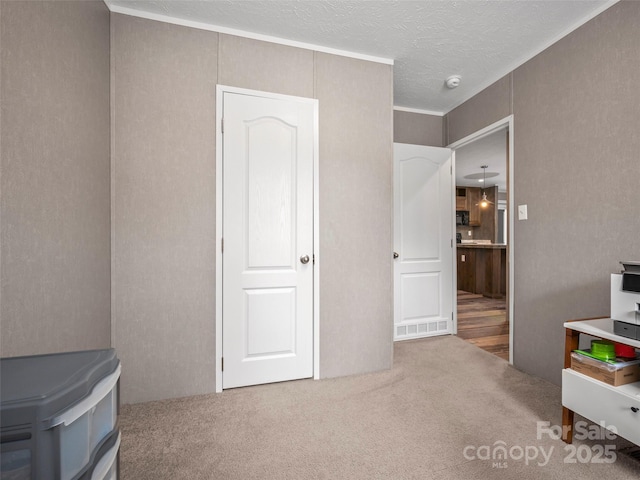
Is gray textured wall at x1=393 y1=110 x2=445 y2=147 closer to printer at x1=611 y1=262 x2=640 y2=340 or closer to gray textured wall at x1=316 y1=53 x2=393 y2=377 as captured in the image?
gray textured wall at x1=316 y1=53 x2=393 y2=377

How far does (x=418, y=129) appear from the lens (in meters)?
3.65

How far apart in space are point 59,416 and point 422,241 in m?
3.34

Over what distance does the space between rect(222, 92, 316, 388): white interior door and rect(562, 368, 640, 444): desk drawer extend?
1620 millimetres

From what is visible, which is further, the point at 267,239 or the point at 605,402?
the point at 267,239

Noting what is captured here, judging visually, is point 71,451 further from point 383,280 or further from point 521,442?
point 383,280

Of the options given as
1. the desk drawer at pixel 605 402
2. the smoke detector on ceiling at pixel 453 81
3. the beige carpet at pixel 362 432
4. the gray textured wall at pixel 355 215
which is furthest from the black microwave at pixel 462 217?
the desk drawer at pixel 605 402

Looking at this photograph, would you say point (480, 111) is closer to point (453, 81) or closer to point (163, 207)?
point (453, 81)

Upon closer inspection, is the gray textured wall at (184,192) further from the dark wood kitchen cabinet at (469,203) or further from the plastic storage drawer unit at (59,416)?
the dark wood kitchen cabinet at (469,203)

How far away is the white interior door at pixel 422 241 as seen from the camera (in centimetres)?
342

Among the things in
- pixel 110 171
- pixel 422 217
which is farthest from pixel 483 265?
pixel 110 171

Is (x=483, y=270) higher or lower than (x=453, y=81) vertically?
lower

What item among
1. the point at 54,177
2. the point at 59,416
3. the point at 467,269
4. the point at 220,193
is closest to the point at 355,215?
the point at 220,193

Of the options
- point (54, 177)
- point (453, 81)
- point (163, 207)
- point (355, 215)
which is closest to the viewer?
point (54, 177)

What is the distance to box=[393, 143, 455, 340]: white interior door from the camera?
3.42m
